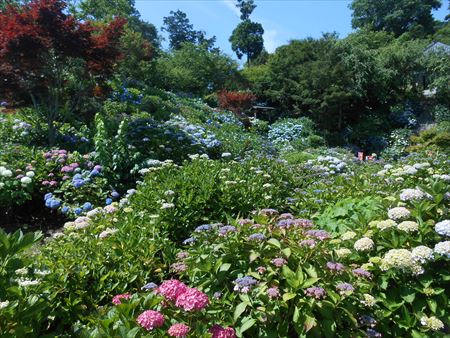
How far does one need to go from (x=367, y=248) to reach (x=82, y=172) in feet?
13.7

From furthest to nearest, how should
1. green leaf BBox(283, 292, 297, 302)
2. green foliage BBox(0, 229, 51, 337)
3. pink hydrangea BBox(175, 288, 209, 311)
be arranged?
green leaf BBox(283, 292, 297, 302) → pink hydrangea BBox(175, 288, 209, 311) → green foliage BBox(0, 229, 51, 337)

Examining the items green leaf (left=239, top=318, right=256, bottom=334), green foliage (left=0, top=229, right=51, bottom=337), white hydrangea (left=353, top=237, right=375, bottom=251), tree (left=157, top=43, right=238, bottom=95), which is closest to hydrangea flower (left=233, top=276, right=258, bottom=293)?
green leaf (left=239, top=318, right=256, bottom=334)

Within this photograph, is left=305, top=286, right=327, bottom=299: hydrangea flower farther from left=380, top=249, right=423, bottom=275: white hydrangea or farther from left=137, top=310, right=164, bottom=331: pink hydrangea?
left=137, top=310, right=164, bottom=331: pink hydrangea

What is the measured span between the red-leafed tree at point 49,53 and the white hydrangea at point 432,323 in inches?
261

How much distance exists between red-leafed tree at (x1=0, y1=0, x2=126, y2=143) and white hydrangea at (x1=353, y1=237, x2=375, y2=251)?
6127mm

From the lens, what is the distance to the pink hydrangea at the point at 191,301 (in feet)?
6.15

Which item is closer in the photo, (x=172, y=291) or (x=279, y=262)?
(x=172, y=291)

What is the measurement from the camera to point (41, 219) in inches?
210

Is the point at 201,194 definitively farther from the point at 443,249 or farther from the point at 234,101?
the point at 234,101

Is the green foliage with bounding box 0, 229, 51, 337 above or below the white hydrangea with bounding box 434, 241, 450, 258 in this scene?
above

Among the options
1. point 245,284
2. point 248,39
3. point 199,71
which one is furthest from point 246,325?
point 248,39

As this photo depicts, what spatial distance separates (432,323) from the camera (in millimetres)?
2293

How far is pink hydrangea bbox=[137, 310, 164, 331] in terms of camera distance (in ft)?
5.80

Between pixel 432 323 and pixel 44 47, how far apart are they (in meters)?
6.82
